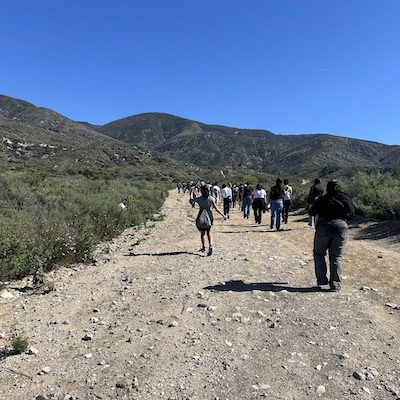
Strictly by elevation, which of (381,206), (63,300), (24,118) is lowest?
(63,300)

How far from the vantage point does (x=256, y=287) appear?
6457 mm

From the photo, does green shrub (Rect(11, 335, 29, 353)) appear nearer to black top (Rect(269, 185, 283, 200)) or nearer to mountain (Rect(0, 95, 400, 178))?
black top (Rect(269, 185, 283, 200))

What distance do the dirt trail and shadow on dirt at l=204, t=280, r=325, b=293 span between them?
0.02 m

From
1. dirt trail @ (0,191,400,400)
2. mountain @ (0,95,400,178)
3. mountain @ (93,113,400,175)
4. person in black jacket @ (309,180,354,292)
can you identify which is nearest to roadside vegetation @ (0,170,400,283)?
dirt trail @ (0,191,400,400)

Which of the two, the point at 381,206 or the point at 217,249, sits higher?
the point at 381,206

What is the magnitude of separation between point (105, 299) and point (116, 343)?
193cm

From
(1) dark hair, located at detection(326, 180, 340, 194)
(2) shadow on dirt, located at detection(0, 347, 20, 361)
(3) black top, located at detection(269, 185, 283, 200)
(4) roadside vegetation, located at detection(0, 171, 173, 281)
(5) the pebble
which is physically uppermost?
(1) dark hair, located at detection(326, 180, 340, 194)

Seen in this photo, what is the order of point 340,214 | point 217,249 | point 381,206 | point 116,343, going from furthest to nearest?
point 381,206 < point 217,249 < point 340,214 < point 116,343

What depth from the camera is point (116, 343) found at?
14.6 feet

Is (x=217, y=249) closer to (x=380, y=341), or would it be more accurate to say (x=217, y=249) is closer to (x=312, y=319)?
(x=312, y=319)

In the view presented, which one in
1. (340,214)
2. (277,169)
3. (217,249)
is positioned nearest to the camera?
(340,214)

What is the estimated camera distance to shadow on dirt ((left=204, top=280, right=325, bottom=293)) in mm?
6234

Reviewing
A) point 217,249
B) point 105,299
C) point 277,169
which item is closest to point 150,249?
point 217,249

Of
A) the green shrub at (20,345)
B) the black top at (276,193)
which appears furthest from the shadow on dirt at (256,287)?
the black top at (276,193)
